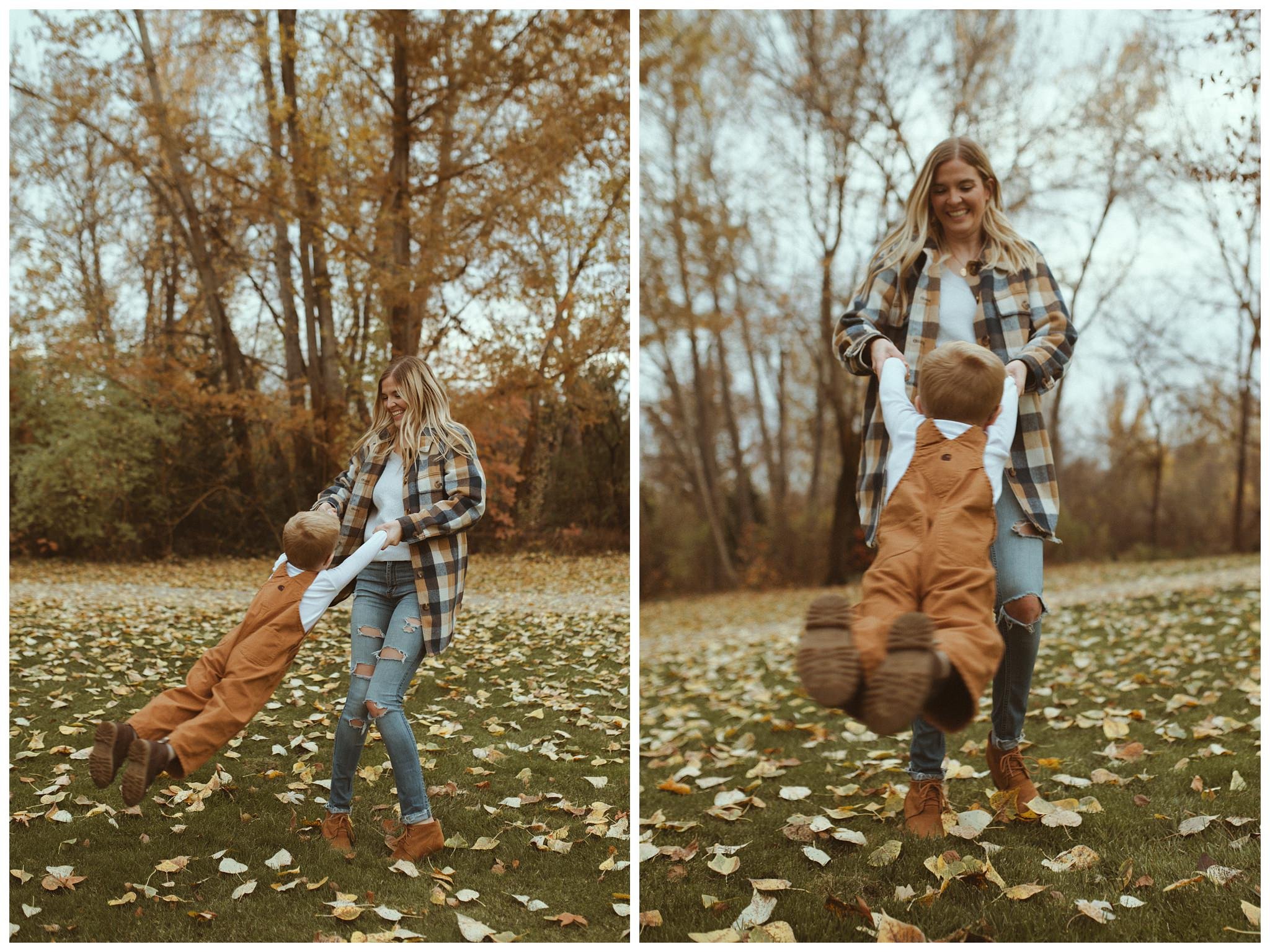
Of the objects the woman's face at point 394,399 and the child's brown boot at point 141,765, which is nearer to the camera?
the child's brown boot at point 141,765

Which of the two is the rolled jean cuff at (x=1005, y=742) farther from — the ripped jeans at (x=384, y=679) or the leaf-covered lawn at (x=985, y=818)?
the ripped jeans at (x=384, y=679)

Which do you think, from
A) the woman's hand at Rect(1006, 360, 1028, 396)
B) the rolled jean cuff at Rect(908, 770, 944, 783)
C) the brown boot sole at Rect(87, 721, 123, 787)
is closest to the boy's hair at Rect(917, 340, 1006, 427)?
the woman's hand at Rect(1006, 360, 1028, 396)

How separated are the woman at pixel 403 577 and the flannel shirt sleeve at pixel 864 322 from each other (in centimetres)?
108

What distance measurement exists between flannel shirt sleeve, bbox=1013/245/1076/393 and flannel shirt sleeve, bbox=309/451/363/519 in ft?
6.06

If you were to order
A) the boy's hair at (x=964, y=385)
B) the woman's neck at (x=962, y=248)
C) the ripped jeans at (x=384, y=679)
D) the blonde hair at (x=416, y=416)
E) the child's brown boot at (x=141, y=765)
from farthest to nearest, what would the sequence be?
the blonde hair at (x=416, y=416), the ripped jeans at (x=384, y=679), the woman's neck at (x=962, y=248), the child's brown boot at (x=141, y=765), the boy's hair at (x=964, y=385)

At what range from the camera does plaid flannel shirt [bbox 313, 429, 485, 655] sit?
271cm

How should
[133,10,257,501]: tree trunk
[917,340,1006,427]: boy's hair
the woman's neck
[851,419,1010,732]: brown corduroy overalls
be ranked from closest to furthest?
[851,419,1010,732]: brown corduroy overalls
[917,340,1006,427]: boy's hair
the woman's neck
[133,10,257,501]: tree trunk

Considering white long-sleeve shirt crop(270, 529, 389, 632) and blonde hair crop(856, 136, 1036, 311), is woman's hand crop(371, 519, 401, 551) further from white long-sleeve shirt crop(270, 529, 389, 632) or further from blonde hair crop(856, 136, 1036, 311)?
blonde hair crop(856, 136, 1036, 311)

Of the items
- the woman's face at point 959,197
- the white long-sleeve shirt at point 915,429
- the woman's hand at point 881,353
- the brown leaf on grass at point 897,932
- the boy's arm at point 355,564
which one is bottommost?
the brown leaf on grass at point 897,932

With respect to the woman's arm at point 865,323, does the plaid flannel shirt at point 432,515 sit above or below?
below

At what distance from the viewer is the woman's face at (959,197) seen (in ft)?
7.84

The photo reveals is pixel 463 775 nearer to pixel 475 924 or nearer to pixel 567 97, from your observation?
pixel 475 924

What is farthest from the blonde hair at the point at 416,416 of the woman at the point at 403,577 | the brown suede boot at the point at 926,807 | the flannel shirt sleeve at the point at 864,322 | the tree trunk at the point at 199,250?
the brown suede boot at the point at 926,807

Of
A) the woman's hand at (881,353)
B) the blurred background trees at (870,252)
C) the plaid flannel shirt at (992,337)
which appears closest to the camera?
the woman's hand at (881,353)
